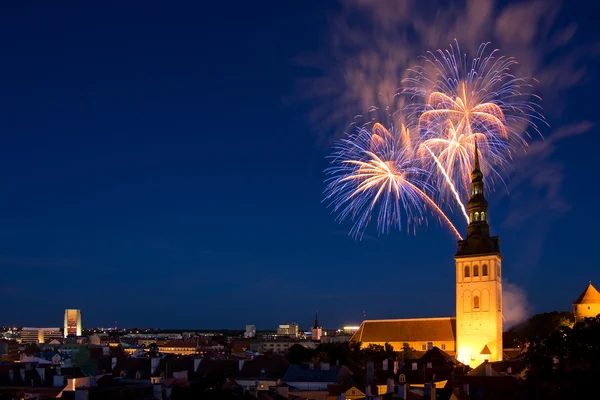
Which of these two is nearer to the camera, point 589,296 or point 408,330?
point 589,296

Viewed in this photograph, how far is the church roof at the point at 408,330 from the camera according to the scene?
4766 inches

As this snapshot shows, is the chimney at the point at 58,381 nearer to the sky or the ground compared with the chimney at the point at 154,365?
nearer to the sky

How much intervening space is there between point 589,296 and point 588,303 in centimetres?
122

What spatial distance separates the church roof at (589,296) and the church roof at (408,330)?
70.1 ft

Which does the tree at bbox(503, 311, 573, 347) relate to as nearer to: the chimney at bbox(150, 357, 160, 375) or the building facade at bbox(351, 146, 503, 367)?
the building facade at bbox(351, 146, 503, 367)

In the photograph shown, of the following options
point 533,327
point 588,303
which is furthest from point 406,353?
point 588,303

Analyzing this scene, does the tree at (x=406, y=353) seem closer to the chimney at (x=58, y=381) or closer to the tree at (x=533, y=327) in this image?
the tree at (x=533, y=327)

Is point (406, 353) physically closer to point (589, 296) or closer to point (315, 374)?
point (589, 296)

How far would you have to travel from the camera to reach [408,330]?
12644 cm

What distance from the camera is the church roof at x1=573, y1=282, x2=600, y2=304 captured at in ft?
371

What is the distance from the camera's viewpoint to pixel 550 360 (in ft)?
134

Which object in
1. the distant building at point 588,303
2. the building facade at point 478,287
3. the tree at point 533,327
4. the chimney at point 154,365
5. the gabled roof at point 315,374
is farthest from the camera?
the tree at point 533,327

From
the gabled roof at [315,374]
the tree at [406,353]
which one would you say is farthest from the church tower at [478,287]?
the gabled roof at [315,374]

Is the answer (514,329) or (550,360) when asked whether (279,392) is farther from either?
(514,329)
